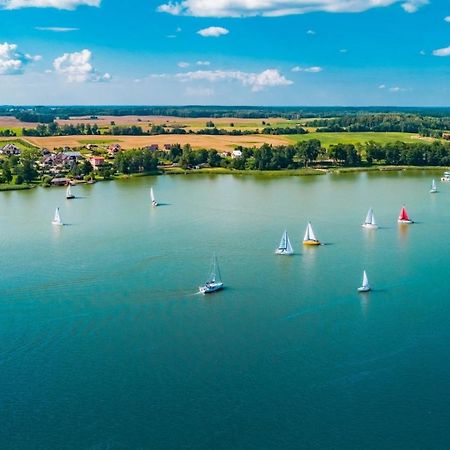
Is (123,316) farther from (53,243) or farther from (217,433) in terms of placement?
(53,243)

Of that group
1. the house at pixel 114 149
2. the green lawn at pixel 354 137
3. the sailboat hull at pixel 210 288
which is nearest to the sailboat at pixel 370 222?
the sailboat hull at pixel 210 288

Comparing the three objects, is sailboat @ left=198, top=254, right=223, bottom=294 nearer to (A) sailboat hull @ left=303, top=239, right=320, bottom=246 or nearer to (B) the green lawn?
(A) sailboat hull @ left=303, top=239, right=320, bottom=246

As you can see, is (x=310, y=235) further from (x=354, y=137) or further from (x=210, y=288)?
(x=354, y=137)

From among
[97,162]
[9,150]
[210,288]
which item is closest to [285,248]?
[210,288]

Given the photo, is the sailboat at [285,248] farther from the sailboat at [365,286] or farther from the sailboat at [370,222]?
the sailboat at [370,222]

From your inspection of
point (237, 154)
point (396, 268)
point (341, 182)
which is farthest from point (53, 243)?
point (237, 154)

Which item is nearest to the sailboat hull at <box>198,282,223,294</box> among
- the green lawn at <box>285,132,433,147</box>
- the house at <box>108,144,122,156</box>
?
the house at <box>108,144,122,156</box>
